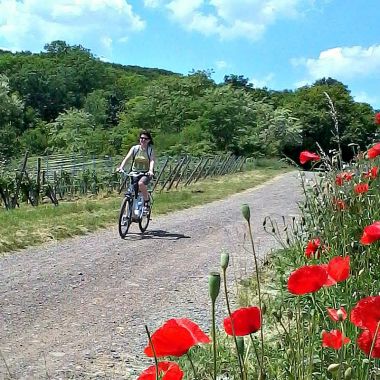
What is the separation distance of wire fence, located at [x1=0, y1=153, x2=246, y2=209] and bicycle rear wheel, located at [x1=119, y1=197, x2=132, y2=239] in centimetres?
857

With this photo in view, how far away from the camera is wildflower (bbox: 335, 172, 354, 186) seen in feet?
13.3

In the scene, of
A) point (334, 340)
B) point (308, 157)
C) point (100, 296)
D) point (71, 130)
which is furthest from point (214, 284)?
point (71, 130)

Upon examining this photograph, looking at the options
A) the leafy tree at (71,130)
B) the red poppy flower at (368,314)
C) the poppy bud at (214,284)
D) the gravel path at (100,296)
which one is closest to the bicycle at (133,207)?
the gravel path at (100,296)

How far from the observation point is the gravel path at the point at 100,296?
3.90 meters

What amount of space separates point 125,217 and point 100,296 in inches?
155

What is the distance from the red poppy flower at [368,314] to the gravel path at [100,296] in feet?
5.42

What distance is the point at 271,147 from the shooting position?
193 feet

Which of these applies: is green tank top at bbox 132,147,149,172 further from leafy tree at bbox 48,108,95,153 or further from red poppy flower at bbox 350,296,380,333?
leafy tree at bbox 48,108,95,153

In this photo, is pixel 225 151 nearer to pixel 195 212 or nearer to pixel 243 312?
pixel 195 212

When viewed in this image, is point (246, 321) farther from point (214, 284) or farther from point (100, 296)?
point (100, 296)

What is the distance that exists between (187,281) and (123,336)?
1.83 metres

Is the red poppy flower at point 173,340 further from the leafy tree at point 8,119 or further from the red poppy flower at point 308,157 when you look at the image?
the leafy tree at point 8,119

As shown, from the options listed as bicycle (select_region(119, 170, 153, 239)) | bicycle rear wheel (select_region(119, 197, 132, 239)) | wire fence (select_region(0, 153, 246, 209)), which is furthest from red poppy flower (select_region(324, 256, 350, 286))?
wire fence (select_region(0, 153, 246, 209))

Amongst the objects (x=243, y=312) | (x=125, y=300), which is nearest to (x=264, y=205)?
(x=125, y=300)
